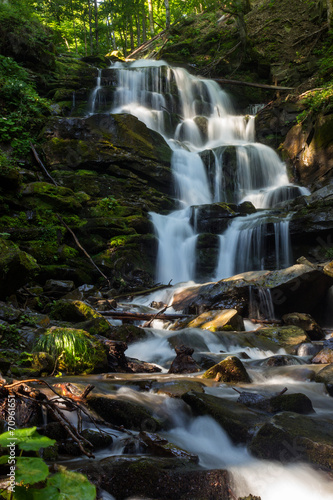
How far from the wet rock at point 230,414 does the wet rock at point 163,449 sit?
0.52m

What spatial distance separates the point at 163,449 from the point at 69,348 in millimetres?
2494

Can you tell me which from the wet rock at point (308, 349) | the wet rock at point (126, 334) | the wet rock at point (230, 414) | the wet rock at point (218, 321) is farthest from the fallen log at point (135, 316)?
the wet rock at point (230, 414)

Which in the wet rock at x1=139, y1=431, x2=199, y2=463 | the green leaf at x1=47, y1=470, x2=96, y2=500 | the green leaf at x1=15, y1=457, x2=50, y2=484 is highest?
the green leaf at x1=15, y1=457, x2=50, y2=484

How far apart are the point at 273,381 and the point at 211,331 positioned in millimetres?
2193

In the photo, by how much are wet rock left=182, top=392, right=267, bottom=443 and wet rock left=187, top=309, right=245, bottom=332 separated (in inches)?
153

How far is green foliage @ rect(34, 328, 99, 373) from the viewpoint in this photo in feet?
15.6

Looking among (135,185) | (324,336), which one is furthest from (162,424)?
(135,185)

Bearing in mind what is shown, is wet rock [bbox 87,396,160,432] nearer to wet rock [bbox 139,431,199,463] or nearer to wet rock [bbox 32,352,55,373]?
wet rock [bbox 139,431,199,463]

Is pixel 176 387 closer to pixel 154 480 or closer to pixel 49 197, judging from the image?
pixel 154 480

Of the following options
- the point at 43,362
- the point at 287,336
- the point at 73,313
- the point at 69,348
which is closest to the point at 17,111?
the point at 73,313

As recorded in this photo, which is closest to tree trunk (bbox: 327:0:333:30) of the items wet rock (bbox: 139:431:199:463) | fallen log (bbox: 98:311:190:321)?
fallen log (bbox: 98:311:190:321)

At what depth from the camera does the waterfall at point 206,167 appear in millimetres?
12664

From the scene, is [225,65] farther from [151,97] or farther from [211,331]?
[211,331]

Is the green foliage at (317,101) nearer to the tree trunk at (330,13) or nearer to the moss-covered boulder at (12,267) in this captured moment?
the tree trunk at (330,13)
